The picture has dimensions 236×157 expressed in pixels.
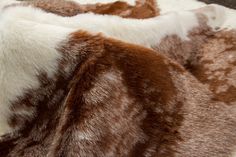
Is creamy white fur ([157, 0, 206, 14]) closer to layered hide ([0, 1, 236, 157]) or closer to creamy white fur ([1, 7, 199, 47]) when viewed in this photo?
creamy white fur ([1, 7, 199, 47])

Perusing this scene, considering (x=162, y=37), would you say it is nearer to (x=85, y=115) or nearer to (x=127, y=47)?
(x=127, y=47)

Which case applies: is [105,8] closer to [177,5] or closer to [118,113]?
[177,5]

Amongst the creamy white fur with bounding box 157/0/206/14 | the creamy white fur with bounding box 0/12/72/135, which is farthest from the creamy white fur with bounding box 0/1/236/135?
the creamy white fur with bounding box 157/0/206/14

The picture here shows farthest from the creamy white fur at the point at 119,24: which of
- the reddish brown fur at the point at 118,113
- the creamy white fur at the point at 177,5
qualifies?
the creamy white fur at the point at 177,5

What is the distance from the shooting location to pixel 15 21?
102 centimetres

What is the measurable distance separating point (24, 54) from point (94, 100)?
0.63 feet

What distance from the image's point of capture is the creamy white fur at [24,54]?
3.28ft

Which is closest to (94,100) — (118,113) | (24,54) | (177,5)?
(118,113)

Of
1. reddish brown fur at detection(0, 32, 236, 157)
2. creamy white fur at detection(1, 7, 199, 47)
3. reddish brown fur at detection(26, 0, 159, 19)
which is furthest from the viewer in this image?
reddish brown fur at detection(26, 0, 159, 19)

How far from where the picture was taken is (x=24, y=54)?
3.28 feet

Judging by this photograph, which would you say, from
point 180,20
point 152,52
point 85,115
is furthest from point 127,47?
point 180,20

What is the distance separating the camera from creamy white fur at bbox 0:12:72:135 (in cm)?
100

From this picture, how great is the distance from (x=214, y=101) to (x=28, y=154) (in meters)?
0.46

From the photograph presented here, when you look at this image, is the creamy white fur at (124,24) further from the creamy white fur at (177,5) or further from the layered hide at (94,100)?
the creamy white fur at (177,5)
